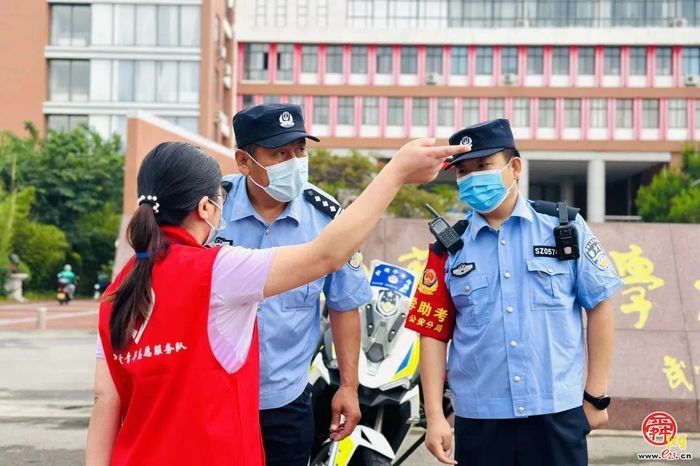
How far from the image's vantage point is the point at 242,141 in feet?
10.3

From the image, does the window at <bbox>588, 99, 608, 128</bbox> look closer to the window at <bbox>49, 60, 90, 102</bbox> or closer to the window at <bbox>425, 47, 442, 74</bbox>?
the window at <bbox>425, 47, 442, 74</bbox>

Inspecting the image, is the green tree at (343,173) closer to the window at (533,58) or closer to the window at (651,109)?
the window at (533,58)

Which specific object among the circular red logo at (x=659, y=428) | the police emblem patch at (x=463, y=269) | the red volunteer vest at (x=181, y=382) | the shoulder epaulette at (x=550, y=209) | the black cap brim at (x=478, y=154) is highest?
the black cap brim at (x=478, y=154)

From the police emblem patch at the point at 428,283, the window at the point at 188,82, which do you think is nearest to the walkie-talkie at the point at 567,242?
the police emblem patch at the point at 428,283

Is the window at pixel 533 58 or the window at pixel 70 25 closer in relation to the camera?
the window at pixel 70 25

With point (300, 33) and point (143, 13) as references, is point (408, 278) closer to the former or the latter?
point (143, 13)

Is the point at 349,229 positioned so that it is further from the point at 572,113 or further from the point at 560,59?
the point at 560,59

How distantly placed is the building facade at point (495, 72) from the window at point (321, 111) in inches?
2.1

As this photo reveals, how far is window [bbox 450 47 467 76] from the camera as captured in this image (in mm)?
48562

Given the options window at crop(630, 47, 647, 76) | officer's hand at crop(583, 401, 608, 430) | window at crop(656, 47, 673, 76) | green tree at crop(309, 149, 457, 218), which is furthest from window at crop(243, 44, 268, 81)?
officer's hand at crop(583, 401, 608, 430)

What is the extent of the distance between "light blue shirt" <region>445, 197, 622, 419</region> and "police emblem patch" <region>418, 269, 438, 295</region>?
0.26 feet

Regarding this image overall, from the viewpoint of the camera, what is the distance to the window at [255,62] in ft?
161

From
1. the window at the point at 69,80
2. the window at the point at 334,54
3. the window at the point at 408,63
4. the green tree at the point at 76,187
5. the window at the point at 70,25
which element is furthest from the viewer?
the window at the point at 334,54

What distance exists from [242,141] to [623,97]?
47.5 meters
